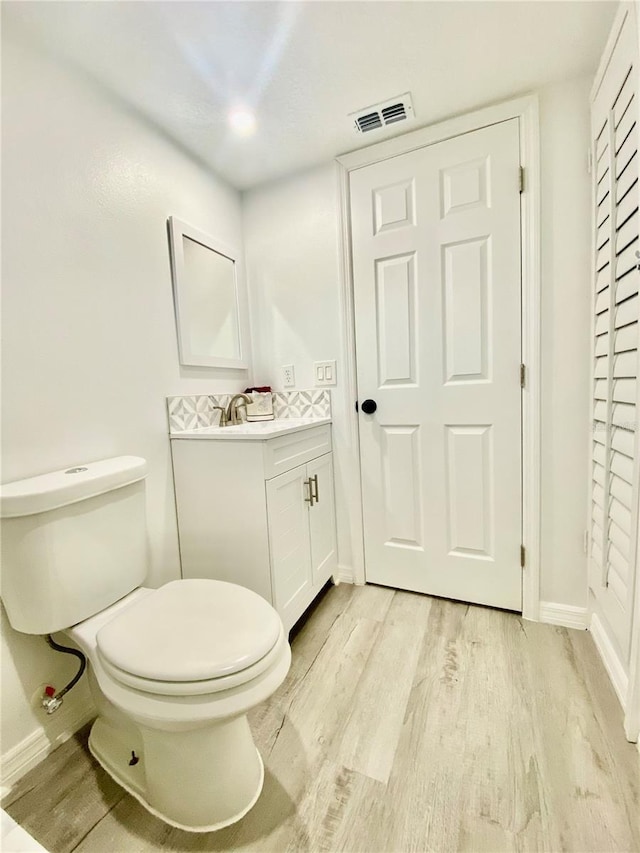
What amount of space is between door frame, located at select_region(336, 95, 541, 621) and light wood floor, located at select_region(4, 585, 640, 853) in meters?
0.40

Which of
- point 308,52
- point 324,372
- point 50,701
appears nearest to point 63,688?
point 50,701

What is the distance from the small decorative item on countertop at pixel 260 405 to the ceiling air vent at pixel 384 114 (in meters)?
1.19

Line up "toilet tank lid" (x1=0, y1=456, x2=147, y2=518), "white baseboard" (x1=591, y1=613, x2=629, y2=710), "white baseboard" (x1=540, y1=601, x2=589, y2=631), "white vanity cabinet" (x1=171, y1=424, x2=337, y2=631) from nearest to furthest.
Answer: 1. "toilet tank lid" (x1=0, y1=456, x2=147, y2=518)
2. "white baseboard" (x1=591, y1=613, x2=629, y2=710)
3. "white vanity cabinet" (x1=171, y1=424, x2=337, y2=631)
4. "white baseboard" (x1=540, y1=601, x2=589, y2=631)

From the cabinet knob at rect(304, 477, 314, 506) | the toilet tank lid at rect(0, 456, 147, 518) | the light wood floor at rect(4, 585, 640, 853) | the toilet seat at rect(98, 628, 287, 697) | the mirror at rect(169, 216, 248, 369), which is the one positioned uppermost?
the mirror at rect(169, 216, 248, 369)

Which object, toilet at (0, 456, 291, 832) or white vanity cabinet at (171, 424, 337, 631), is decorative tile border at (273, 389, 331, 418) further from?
toilet at (0, 456, 291, 832)

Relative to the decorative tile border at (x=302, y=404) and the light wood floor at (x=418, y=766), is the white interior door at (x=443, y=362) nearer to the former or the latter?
the decorative tile border at (x=302, y=404)

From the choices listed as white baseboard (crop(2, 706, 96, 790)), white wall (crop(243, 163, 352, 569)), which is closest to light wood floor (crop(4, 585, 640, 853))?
white baseboard (crop(2, 706, 96, 790))

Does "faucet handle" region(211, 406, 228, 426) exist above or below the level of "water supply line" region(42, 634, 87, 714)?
above

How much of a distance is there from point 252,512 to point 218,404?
0.63 m

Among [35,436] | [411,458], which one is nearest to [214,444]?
[35,436]

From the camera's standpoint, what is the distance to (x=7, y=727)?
3.21 ft

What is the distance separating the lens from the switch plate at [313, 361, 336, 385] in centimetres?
180

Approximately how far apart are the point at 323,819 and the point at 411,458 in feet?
3.98

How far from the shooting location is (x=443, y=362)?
1.58 meters
